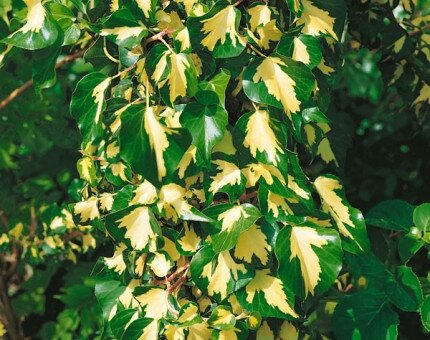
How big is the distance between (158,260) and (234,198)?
172mm

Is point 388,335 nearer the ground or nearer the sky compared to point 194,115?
nearer the ground

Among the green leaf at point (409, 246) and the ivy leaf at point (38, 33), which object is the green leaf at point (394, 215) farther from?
the ivy leaf at point (38, 33)

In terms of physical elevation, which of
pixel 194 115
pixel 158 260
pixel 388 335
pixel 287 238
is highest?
pixel 194 115

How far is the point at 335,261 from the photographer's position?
2.59 feet

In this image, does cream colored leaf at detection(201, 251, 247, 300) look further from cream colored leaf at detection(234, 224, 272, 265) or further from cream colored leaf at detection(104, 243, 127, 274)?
cream colored leaf at detection(104, 243, 127, 274)

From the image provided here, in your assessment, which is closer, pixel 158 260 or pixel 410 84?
pixel 158 260

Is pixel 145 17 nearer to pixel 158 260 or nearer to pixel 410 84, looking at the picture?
Answer: pixel 158 260

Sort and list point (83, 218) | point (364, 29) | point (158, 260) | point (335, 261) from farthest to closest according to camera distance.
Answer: point (364, 29), point (83, 218), point (158, 260), point (335, 261)

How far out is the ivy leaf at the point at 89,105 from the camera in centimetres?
85

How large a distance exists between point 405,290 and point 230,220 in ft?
1.15

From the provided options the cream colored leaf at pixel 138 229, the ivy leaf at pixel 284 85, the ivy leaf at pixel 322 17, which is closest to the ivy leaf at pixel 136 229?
the cream colored leaf at pixel 138 229

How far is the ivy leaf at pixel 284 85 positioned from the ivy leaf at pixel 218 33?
0.16ft

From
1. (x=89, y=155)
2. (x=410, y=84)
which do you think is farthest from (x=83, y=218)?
(x=410, y=84)

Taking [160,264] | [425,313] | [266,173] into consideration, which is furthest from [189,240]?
[425,313]
